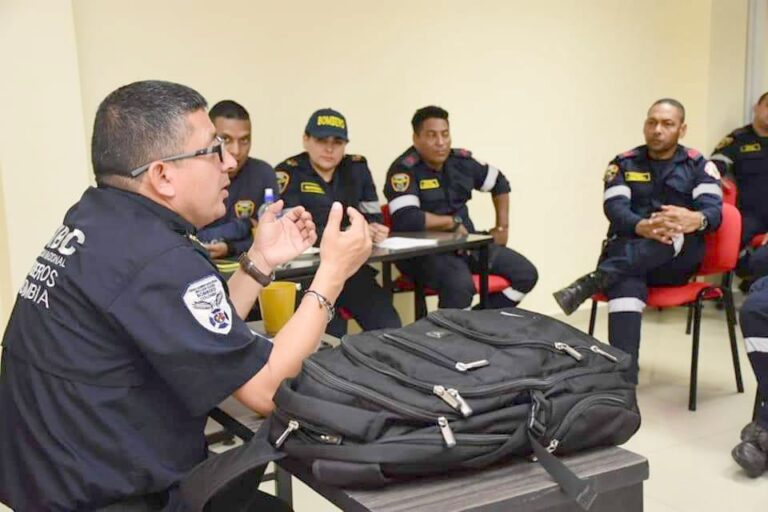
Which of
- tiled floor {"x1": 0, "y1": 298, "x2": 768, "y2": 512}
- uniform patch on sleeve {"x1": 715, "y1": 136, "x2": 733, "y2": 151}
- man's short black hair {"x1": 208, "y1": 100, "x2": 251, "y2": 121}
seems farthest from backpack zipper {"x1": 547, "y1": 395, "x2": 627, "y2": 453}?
uniform patch on sleeve {"x1": 715, "y1": 136, "x2": 733, "y2": 151}

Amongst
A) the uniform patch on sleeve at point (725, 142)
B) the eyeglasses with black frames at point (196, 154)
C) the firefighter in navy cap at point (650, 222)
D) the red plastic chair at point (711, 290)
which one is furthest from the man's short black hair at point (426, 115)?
the eyeglasses with black frames at point (196, 154)

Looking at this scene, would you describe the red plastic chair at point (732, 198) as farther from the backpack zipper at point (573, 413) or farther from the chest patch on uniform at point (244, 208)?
the backpack zipper at point (573, 413)

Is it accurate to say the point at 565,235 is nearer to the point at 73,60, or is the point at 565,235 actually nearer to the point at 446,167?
the point at 446,167

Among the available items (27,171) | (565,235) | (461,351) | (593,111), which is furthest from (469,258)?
(461,351)

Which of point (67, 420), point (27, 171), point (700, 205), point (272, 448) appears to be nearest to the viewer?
point (272, 448)

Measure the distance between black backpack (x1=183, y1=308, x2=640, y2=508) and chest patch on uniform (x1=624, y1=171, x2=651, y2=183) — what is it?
8.61 feet

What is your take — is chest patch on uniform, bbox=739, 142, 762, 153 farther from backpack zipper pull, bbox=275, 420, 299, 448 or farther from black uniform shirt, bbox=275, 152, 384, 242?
backpack zipper pull, bbox=275, 420, 299, 448

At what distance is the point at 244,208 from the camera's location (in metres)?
3.36

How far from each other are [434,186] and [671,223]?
3.80 ft

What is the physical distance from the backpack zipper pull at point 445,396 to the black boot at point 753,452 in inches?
79.6

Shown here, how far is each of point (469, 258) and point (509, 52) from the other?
134cm

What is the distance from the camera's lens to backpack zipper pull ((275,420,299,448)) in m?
1.06

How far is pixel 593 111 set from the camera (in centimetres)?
480

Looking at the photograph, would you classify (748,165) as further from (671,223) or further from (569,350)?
(569,350)
